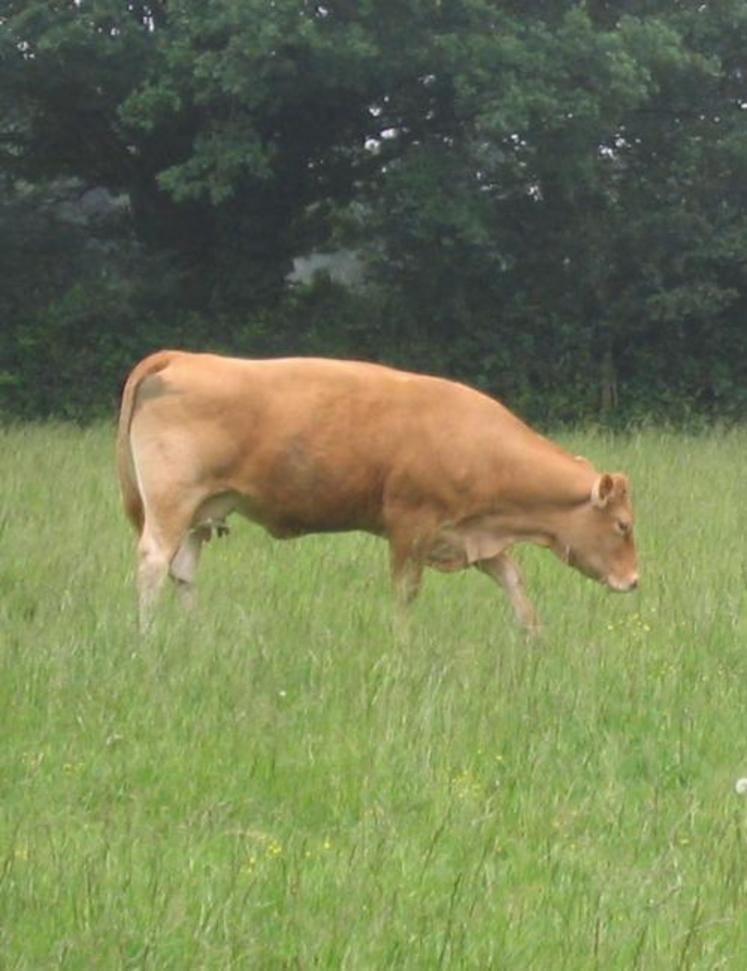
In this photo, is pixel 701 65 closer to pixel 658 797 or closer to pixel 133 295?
pixel 133 295

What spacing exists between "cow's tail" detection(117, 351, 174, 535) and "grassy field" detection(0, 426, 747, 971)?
12.9 inches

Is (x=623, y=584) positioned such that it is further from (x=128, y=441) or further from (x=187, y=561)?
(x=128, y=441)

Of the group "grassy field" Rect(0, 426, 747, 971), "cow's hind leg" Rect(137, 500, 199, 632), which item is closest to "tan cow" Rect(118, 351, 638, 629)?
"cow's hind leg" Rect(137, 500, 199, 632)

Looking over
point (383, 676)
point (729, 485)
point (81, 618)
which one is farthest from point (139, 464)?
point (729, 485)

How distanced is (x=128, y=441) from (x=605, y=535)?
2367 mm

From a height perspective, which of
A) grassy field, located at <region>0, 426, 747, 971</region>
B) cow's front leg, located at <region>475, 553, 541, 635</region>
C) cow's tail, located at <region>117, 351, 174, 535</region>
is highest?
grassy field, located at <region>0, 426, 747, 971</region>

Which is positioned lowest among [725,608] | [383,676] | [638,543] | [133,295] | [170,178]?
[133,295]

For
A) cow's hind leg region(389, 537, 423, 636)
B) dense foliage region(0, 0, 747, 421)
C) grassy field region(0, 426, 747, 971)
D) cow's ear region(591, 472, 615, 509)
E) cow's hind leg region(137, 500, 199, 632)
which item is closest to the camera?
grassy field region(0, 426, 747, 971)

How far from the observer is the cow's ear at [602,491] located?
34.6 ft

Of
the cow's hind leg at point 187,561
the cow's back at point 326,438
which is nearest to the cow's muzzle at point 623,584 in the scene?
the cow's back at point 326,438

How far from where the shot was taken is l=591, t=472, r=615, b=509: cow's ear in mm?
10547

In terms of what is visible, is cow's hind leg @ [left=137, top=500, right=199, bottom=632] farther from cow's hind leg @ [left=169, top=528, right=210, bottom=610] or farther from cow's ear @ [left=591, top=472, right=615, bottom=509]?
cow's ear @ [left=591, top=472, right=615, bottom=509]

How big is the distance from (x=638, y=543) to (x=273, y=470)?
308cm

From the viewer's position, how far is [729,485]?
1517 centimetres
